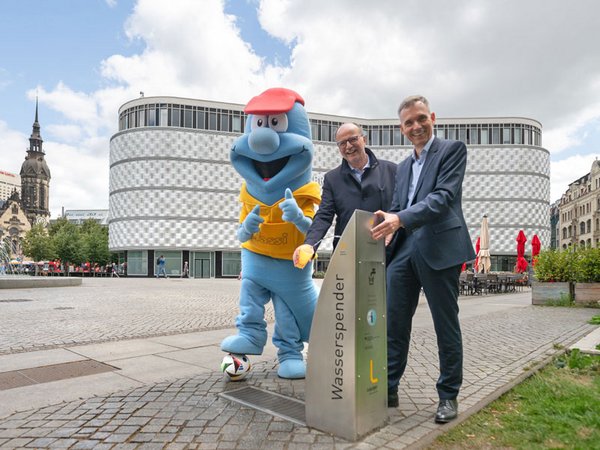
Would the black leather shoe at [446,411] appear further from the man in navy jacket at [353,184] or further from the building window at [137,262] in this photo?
the building window at [137,262]

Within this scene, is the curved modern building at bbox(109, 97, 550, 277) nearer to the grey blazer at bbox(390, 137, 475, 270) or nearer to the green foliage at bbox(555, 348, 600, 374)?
the green foliage at bbox(555, 348, 600, 374)

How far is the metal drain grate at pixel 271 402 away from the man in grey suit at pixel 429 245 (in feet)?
2.29

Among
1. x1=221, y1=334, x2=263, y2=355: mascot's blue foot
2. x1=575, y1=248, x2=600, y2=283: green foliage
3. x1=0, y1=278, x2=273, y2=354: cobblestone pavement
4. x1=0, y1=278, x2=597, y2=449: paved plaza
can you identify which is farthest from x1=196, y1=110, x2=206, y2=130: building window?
x1=221, y1=334, x2=263, y2=355: mascot's blue foot

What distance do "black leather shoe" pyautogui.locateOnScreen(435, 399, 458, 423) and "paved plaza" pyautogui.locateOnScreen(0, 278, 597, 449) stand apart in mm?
66

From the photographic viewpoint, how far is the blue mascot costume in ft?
13.7

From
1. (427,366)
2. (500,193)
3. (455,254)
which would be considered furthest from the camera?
(500,193)

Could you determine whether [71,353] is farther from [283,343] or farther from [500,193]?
[500,193]

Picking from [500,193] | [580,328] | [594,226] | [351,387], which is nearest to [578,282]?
[580,328]

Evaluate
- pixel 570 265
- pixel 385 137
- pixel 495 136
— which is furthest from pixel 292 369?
pixel 495 136

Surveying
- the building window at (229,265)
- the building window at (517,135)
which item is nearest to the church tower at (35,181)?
the building window at (229,265)

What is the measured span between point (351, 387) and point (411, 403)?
103 centimetres

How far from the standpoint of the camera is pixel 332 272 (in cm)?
290

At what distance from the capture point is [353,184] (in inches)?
149

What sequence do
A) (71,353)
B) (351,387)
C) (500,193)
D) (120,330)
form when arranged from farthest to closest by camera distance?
(500,193)
(120,330)
(71,353)
(351,387)
